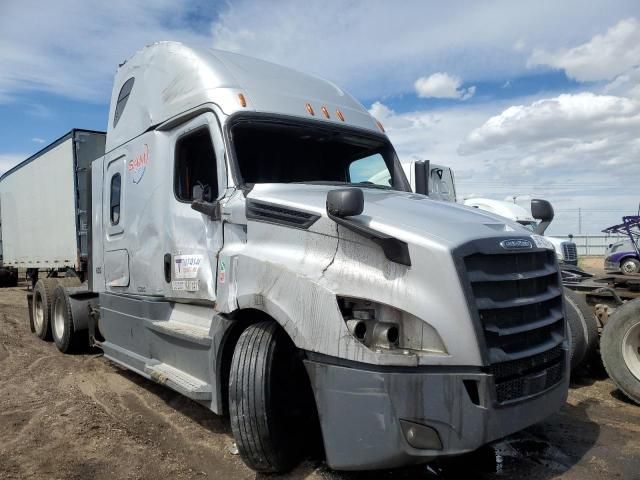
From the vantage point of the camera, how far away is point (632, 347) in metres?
5.50

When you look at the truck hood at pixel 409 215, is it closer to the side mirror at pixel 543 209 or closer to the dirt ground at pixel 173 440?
the side mirror at pixel 543 209

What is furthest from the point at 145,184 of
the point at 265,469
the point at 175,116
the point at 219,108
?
the point at 265,469

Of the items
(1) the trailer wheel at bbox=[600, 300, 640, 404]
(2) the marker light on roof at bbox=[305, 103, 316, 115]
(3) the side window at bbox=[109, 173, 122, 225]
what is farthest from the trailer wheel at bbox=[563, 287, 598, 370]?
(3) the side window at bbox=[109, 173, 122, 225]

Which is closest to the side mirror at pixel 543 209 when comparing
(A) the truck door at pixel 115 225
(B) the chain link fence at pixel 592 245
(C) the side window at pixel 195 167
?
(C) the side window at pixel 195 167

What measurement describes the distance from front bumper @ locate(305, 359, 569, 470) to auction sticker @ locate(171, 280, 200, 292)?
71.9 inches

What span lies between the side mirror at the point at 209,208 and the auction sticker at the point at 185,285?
0.60 metres

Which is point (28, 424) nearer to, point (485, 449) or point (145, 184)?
point (145, 184)

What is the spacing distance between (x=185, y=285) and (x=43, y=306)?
560 cm

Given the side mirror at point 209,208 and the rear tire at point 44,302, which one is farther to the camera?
the rear tire at point 44,302

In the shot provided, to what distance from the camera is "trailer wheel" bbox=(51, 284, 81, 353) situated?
311 inches

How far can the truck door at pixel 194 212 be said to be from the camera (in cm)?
436

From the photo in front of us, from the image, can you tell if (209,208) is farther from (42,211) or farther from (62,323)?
(42,211)

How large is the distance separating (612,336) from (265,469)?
12.5ft

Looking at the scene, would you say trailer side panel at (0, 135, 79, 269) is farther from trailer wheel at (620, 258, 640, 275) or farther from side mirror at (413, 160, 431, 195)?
trailer wheel at (620, 258, 640, 275)
